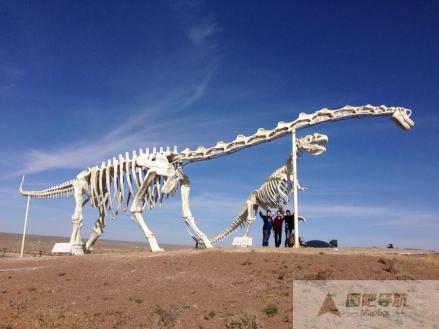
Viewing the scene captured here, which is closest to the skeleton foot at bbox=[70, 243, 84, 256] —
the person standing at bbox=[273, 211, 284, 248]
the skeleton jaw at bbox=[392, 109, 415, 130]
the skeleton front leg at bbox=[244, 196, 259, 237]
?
the skeleton front leg at bbox=[244, 196, 259, 237]

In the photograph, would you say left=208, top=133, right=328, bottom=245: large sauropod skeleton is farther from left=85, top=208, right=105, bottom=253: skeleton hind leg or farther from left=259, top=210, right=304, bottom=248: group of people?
left=85, top=208, right=105, bottom=253: skeleton hind leg

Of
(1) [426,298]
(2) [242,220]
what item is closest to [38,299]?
(1) [426,298]

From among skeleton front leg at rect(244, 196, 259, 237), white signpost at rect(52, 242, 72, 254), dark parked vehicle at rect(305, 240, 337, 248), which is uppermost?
skeleton front leg at rect(244, 196, 259, 237)

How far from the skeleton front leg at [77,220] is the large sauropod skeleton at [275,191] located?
7.31 m

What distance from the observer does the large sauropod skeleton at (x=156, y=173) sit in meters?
18.1

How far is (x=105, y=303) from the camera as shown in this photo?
1158 cm

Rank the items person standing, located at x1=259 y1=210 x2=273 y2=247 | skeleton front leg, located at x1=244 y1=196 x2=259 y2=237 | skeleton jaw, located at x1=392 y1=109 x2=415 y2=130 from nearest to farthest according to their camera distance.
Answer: skeleton jaw, located at x1=392 y1=109 x2=415 y2=130
person standing, located at x1=259 y1=210 x2=273 y2=247
skeleton front leg, located at x1=244 y1=196 x2=259 y2=237

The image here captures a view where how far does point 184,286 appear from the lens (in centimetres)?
1266

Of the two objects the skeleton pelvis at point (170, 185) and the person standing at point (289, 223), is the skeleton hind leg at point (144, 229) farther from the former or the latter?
the person standing at point (289, 223)

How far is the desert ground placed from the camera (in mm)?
10211

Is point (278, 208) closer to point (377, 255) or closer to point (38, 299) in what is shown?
point (377, 255)

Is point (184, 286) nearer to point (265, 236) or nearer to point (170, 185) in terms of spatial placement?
point (170, 185)

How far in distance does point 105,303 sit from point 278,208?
542 inches

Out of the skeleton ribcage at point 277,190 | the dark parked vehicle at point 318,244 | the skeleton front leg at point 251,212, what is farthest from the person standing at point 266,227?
the skeleton front leg at point 251,212
